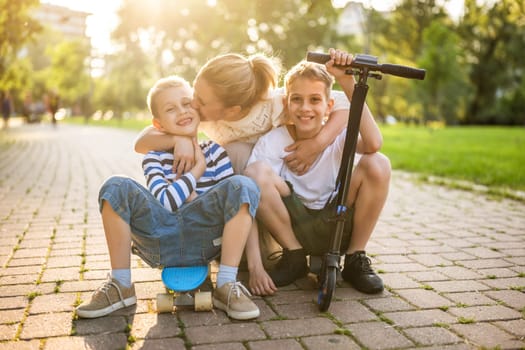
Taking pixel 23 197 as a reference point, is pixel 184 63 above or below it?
above

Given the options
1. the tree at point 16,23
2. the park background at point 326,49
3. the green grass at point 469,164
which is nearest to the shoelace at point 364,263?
the green grass at point 469,164

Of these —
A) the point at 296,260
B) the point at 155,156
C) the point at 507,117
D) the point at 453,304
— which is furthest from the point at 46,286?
the point at 507,117

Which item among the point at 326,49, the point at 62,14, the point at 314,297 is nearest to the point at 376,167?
the point at 314,297

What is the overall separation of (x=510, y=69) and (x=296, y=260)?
1599 inches

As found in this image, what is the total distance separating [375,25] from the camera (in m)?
40.5

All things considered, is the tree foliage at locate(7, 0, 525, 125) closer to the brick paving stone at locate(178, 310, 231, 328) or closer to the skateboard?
the skateboard

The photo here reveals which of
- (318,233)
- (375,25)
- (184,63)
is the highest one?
(375,25)

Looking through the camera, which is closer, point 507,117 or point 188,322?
point 188,322

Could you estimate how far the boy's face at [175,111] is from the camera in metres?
2.93

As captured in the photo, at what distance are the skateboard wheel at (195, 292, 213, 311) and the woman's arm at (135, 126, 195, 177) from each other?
635 mm

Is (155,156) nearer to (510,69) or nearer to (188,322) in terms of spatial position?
(188,322)

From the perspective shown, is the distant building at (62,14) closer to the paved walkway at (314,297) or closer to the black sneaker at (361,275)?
the paved walkway at (314,297)

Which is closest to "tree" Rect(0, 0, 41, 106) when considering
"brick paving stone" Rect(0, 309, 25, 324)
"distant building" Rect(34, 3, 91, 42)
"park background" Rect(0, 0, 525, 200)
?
"distant building" Rect(34, 3, 91, 42)

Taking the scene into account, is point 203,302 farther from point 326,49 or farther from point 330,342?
point 326,49
